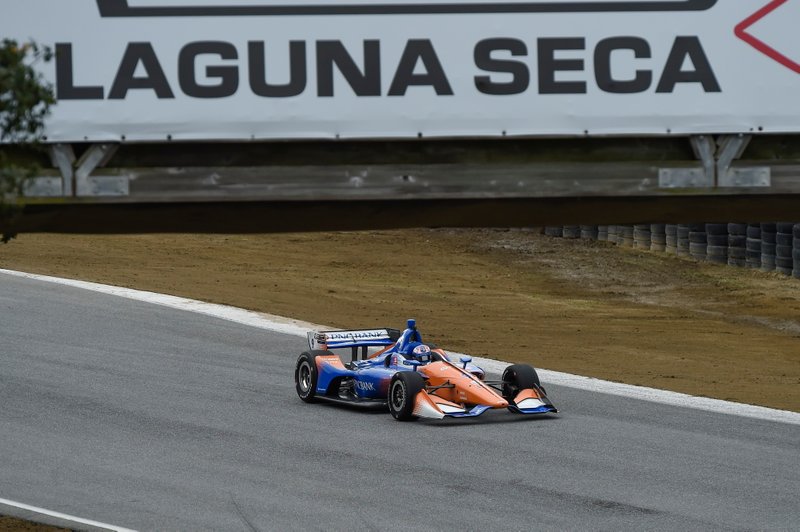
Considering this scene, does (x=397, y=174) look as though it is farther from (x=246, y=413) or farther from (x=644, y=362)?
(x=644, y=362)

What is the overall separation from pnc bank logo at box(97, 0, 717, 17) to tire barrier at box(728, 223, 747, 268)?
25091mm

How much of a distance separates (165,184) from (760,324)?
2068 centimetres

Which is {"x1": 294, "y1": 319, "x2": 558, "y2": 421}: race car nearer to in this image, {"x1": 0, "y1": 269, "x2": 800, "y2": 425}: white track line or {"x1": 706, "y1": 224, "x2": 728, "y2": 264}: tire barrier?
{"x1": 0, "y1": 269, "x2": 800, "y2": 425}: white track line

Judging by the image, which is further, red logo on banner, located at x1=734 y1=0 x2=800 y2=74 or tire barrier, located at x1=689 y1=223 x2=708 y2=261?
tire barrier, located at x1=689 y1=223 x2=708 y2=261

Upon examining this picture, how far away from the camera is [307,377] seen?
1603cm

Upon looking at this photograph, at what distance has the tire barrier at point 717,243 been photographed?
31.8 meters

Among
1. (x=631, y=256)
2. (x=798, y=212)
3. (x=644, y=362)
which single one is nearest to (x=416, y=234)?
(x=631, y=256)

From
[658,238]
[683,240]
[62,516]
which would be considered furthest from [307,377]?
[658,238]

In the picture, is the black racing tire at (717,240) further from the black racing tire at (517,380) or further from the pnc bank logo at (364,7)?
the pnc bank logo at (364,7)

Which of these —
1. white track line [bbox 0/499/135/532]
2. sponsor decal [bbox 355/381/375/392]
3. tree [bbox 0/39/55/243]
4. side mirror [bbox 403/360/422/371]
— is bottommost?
white track line [bbox 0/499/135/532]

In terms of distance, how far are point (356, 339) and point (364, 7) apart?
396 inches

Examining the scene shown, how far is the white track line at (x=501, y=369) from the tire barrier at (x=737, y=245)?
1255 centimetres

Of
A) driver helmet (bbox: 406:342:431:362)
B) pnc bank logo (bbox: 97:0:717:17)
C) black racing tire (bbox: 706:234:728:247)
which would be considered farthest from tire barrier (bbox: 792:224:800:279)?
pnc bank logo (bbox: 97:0:717:17)

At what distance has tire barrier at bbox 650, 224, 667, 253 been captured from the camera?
113 feet
